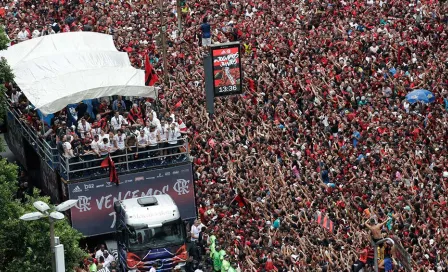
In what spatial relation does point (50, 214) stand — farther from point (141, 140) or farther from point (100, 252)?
point (141, 140)

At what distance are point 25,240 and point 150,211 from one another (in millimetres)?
6249

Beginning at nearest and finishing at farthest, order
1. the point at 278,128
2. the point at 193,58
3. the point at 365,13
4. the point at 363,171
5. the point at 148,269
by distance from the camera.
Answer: the point at 148,269
the point at 363,171
the point at 278,128
the point at 193,58
the point at 365,13

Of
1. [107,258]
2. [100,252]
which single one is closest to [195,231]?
[107,258]

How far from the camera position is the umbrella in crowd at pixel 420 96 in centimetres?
5056

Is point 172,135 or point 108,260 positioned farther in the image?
point 172,135

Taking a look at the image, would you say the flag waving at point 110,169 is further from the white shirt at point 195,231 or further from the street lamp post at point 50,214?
the street lamp post at point 50,214

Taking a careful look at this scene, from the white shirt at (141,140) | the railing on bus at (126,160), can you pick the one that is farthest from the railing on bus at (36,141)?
the white shirt at (141,140)

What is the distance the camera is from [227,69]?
165 ft

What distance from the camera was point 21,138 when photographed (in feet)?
157

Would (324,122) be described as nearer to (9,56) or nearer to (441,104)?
Result: (441,104)

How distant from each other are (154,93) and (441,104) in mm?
11395

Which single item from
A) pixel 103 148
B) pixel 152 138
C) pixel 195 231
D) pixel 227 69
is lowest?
pixel 195 231

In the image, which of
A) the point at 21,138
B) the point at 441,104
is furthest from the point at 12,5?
the point at 441,104

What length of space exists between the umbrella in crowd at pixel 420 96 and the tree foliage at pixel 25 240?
18592 mm
